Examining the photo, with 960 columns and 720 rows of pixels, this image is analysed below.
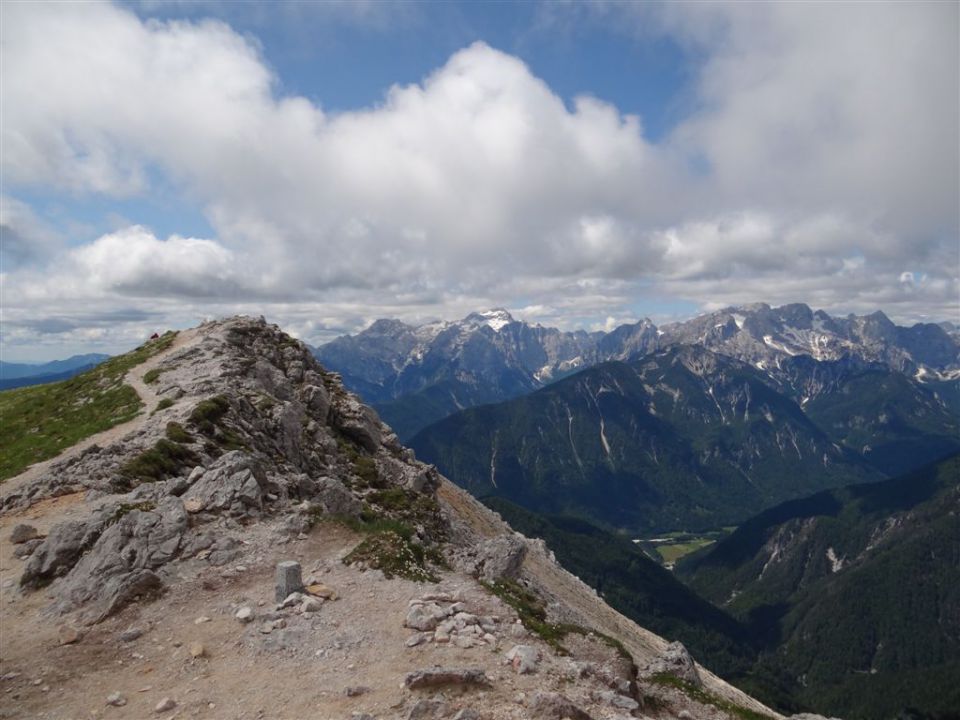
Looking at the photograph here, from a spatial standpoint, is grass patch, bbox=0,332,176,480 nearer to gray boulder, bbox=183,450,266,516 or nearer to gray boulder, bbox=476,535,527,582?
gray boulder, bbox=183,450,266,516

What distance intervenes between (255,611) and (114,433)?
86.3ft

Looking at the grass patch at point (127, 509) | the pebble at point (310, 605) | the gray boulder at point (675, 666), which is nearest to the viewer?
the pebble at point (310, 605)

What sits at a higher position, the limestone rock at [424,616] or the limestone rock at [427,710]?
the limestone rock at [427,710]

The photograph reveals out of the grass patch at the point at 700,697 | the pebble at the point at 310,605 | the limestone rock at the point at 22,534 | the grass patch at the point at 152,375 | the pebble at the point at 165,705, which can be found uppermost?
the grass patch at the point at 152,375

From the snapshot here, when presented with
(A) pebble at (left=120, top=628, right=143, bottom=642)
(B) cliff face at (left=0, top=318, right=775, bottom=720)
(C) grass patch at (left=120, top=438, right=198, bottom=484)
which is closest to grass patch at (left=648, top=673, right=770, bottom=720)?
(B) cliff face at (left=0, top=318, right=775, bottom=720)

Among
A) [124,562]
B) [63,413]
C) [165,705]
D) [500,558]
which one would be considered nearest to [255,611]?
[165,705]

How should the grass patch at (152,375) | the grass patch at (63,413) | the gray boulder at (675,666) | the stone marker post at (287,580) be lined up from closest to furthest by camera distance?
the stone marker post at (287,580), the gray boulder at (675,666), the grass patch at (63,413), the grass patch at (152,375)

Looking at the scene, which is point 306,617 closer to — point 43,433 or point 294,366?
point 43,433

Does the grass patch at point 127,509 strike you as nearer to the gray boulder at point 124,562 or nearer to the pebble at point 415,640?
the gray boulder at point 124,562

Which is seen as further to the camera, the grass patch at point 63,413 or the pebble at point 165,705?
the grass patch at point 63,413

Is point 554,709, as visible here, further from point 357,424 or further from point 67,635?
point 357,424

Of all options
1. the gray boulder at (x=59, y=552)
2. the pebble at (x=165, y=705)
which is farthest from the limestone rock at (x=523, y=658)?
the gray boulder at (x=59, y=552)

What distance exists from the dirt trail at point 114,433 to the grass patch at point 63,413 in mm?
591

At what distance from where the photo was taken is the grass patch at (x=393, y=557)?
24281mm
